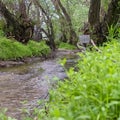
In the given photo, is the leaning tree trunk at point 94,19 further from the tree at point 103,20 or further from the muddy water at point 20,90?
the muddy water at point 20,90

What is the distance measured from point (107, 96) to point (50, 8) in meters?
20.7

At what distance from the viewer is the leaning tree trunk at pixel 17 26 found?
49.5ft

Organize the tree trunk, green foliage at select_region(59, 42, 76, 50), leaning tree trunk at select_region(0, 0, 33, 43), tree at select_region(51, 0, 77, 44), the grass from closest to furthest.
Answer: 1. the tree trunk
2. the grass
3. leaning tree trunk at select_region(0, 0, 33, 43)
4. tree at select_region(51, 0, 77, 44)
5. green foliage at select_region(59, 42, 76, 50)

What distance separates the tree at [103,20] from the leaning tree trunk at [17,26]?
18.8 ft

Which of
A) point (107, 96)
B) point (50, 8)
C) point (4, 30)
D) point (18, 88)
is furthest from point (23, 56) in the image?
point (107, 96)

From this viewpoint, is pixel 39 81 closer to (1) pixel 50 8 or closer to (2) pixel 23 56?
(2) pixel 23 56

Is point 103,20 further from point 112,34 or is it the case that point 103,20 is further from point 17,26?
point 17,26

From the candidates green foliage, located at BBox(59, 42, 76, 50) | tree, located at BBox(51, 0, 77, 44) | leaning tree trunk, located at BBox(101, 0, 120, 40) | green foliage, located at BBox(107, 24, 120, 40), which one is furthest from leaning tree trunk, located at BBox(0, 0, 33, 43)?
green foliage, located at BBox(59, 42, 76, 50)

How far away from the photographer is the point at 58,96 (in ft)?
11.8

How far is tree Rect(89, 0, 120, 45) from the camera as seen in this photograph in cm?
960

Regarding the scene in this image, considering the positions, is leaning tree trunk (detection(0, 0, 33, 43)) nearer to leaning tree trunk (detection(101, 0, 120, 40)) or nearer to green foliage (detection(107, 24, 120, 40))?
leaning tree trunk (detection(101, 0, 120, 40))

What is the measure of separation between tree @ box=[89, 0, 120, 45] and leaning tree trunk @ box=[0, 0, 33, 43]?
18.8ft

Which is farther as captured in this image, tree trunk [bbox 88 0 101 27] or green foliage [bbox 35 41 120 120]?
tree trunk [bbox 88 0 101 27]

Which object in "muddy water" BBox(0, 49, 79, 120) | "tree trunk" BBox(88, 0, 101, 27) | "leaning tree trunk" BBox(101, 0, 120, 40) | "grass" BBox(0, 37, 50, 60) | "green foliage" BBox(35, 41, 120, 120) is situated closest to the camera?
"green foliage" BBox(35, 41, 120, 120)
